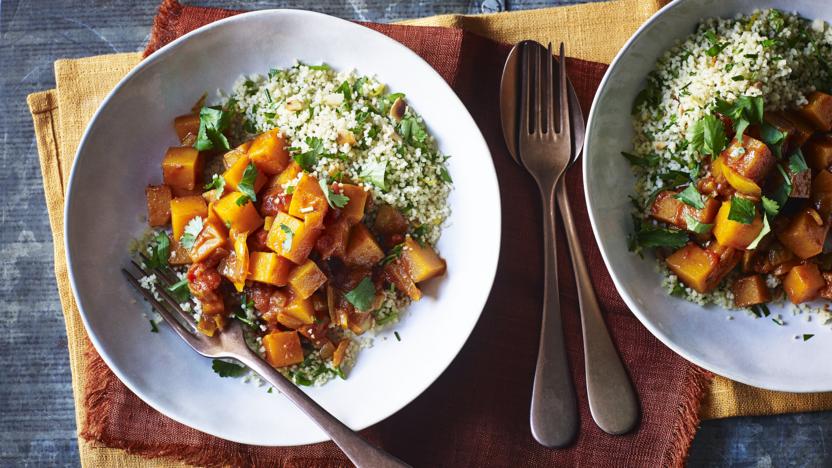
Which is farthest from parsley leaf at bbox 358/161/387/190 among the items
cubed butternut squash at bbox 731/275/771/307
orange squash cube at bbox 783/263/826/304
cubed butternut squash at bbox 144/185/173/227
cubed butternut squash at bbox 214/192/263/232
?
orange squash cube at bbox 783/263/826/304

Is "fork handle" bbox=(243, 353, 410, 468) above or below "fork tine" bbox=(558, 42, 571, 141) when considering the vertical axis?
below

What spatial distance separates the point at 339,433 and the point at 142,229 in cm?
107

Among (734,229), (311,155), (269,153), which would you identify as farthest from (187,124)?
(734,229)

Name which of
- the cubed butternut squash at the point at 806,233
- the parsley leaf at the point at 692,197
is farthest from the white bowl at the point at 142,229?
the cubed butternut squash at the point at 806,233

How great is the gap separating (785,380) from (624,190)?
36.1 inches

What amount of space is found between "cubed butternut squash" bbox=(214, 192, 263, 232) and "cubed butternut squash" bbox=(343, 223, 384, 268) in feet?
1.12

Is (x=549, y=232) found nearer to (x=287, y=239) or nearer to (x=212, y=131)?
(x=287, y=239)

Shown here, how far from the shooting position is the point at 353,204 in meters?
2.25

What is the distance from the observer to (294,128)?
237 cm

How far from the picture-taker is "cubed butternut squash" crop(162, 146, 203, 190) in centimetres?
237

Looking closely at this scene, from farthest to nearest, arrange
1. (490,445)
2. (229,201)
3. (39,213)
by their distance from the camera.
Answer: (39,213) → (490,445) → (229,201)

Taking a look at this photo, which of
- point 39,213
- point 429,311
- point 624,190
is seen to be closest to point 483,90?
point 624,190

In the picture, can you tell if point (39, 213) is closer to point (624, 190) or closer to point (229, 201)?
point (229, 201)

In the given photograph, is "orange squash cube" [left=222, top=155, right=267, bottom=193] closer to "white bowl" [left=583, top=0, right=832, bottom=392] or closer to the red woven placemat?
the red woven placemat
